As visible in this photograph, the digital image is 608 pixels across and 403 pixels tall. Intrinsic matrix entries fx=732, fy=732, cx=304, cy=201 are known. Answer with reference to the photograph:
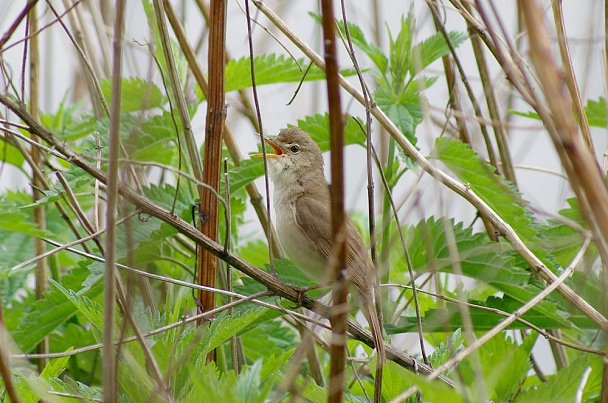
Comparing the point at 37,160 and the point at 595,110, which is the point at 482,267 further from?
the point at 37,160

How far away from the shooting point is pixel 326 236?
303 cm

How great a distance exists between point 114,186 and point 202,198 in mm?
866

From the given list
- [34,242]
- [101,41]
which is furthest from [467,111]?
[34,242]

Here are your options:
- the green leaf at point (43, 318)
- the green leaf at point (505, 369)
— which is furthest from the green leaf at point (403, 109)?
the green leaf at point (43, 318)

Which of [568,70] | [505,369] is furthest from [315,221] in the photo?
[568,70]

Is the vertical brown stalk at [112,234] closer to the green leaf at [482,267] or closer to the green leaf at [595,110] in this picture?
the green leaf at [482,267]

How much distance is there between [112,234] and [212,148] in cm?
89

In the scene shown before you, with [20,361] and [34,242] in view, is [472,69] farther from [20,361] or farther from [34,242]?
[20,361]

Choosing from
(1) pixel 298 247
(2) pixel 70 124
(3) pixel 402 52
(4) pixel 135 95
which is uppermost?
(3) pixel 402 52

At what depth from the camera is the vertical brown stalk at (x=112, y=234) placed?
1317 millimetres

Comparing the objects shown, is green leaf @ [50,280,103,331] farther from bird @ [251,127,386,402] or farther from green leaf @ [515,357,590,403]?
green leaf @ [515,357,590,403]

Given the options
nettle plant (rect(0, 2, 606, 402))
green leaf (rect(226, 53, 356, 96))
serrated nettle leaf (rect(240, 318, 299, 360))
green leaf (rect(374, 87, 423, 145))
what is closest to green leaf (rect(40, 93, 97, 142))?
nettle plant (rect(0, 2, 606, 402))

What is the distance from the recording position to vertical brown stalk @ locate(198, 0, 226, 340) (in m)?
2.18

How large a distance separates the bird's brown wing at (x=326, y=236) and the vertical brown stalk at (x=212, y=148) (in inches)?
26.0
